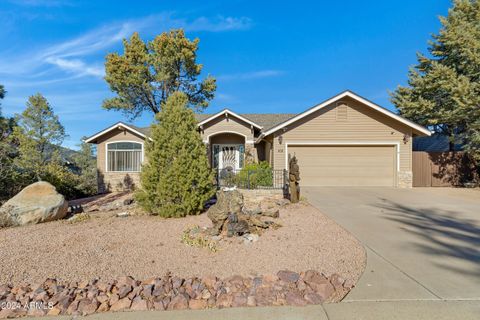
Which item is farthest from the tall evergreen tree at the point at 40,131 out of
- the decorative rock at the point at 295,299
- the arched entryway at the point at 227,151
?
the decorative rock at the point at 295,299

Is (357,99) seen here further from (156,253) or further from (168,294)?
(168,294)

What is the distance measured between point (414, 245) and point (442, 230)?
5.13 feet

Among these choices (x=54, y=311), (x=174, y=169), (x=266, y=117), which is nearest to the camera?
(x=54, y=311)

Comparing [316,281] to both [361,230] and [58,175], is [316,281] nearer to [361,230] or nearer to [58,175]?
[361,230]

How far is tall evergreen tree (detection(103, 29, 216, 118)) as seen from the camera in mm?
18906

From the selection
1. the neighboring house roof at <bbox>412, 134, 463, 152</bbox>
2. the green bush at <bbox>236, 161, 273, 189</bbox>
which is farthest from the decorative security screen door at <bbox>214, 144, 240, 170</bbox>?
the neighboring house roof at <bbox>412, 134, 463, 152</bbox>

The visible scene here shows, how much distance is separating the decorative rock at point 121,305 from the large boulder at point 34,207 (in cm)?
547

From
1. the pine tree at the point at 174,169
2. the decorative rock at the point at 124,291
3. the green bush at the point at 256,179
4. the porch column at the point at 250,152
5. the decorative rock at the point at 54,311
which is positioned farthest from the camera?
the porch column at the point at 250,152

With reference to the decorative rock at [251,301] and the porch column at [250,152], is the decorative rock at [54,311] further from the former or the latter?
the porch column at [250,152]

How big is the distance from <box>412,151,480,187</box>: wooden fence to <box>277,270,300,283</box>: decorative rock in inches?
525

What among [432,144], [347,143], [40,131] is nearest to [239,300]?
[347,143]

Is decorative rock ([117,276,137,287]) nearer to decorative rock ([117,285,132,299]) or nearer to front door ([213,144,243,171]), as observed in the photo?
decorative rock ([117,285,132,299])

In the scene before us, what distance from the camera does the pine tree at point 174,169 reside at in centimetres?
683

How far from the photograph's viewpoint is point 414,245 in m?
4.61
